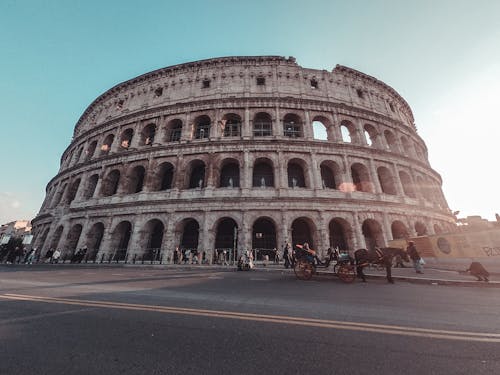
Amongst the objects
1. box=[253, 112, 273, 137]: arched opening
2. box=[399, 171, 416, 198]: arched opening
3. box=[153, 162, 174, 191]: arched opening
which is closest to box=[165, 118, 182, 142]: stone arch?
box=[153, 162, 174, 191]: arched opening

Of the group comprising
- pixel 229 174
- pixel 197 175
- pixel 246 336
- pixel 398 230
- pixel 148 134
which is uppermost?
pixel 148 134

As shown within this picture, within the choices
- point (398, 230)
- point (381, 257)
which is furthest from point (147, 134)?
point (398, 230)

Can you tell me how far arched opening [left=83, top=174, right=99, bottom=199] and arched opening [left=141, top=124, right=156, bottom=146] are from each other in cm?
603

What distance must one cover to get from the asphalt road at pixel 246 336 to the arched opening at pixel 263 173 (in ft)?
47.3

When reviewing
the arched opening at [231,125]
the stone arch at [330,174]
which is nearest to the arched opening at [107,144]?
the arched opening at [231,125]

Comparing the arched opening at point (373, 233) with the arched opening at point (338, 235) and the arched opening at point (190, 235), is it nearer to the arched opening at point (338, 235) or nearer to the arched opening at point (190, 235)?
the arched opening at point (338, 235)

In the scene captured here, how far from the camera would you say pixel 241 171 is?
57.1ft

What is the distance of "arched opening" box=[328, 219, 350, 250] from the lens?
16906 millimetres

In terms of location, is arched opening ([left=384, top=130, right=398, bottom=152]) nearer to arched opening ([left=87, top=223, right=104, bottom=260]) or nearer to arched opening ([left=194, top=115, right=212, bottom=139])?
arched opening ([left=194, top=115, right=212, bottom=139])

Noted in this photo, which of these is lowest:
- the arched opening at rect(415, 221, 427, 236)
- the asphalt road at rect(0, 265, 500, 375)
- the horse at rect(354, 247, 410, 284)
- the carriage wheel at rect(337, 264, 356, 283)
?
the asphalt road at rect(0, 265, 500, 375)

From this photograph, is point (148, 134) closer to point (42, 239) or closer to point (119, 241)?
point (119, 241)

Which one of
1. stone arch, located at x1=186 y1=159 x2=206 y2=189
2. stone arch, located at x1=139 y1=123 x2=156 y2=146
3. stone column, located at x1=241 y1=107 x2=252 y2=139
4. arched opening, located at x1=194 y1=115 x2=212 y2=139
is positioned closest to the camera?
stone column, located at x1=241 y1=107 x2=252 y2=139

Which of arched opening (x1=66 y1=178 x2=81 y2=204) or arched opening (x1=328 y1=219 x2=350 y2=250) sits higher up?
arched opening (x1=66 y1=178 x2=81 y2=204)

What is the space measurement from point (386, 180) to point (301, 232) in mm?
9993
